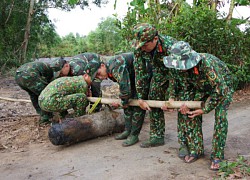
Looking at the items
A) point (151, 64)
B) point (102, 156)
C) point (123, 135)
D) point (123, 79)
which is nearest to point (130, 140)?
point (123, 135)

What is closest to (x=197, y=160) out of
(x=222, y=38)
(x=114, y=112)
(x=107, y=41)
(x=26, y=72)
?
(x=114, y=112)

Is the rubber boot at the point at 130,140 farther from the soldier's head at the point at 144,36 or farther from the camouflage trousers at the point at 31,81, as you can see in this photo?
the camouflage trousers at the point at 31,81

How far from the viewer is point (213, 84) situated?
11.4 ft

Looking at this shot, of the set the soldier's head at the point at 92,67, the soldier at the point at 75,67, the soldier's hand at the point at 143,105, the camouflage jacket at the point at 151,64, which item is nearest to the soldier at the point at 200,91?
the camouflage jacket at the point at 151,64

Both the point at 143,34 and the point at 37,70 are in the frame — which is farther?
the point at 37,70

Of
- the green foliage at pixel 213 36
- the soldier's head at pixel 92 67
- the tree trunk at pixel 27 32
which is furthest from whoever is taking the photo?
the tree trunk at pixel 27 32

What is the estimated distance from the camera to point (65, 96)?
17.8 feet

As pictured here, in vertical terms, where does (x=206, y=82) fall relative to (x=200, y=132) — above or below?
above

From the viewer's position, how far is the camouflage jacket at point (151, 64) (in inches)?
163

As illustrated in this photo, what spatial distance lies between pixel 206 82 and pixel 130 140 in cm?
180

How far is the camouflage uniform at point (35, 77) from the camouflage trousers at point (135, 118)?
207 centimetres

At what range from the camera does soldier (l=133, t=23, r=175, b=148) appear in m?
3.87

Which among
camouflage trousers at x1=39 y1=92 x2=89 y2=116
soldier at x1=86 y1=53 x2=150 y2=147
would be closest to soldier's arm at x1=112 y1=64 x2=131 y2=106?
soldier at x1=86 y1=53 x2=150 y2=147

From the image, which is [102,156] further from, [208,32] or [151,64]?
[208,32]
